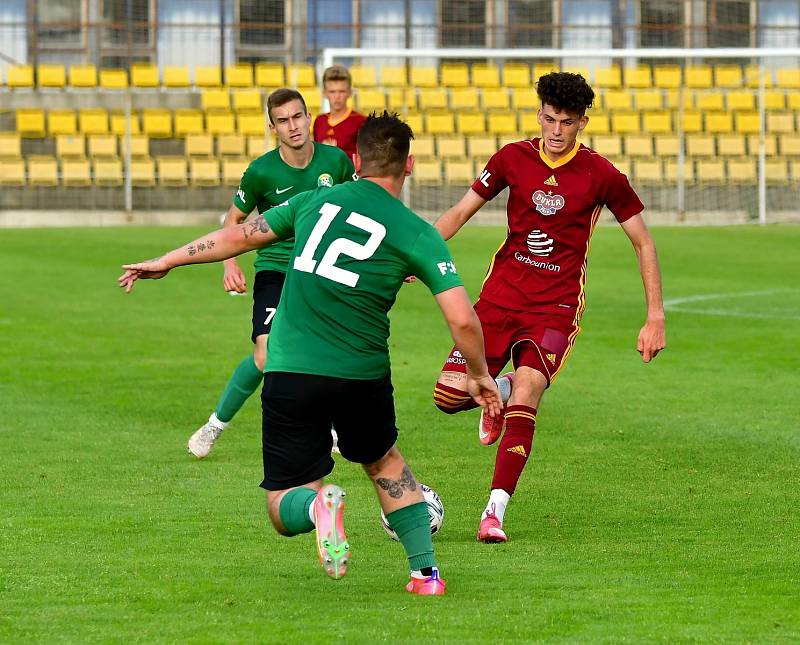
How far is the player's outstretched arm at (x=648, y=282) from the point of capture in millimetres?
7297

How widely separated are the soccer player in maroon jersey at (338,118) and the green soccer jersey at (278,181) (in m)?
2.12

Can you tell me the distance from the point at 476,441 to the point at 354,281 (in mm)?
4598

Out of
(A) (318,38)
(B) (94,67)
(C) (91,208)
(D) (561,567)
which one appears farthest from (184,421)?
(A) (318,38)

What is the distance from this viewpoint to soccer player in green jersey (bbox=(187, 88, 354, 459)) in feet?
29.0

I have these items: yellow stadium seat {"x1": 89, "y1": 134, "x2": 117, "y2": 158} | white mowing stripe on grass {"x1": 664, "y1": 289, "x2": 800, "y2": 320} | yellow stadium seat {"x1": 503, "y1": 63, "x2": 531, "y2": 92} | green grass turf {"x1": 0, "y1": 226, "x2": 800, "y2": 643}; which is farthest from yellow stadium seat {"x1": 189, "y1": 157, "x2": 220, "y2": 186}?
green grass turf {"x1": 0, "y1": 226, "x2": 800, "y2": 643}

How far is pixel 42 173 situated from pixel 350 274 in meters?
28.6

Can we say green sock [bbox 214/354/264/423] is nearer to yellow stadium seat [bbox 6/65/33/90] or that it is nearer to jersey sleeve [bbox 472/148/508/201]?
jersey sleeve [bbox 472/148/508/201]

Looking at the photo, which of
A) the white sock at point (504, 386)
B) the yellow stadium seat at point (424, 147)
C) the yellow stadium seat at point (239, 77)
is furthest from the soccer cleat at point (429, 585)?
the yellow stadium seat at point (239, 77)

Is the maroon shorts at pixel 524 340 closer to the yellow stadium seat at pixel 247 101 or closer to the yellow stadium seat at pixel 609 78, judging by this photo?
the yellow stadium seat at pixel 247 101

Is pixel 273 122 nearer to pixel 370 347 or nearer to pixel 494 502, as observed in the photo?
pixel 494 502

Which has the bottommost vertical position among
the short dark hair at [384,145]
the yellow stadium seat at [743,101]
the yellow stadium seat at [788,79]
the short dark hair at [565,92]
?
the short dark hair at [384,145]

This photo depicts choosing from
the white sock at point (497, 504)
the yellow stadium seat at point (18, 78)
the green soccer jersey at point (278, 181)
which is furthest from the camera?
the yellow stadium seat at point (18, 78)

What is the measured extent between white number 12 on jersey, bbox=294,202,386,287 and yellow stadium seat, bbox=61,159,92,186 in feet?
92.7

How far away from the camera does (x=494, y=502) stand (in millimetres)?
6934
